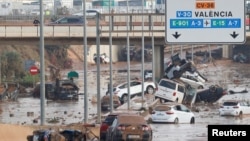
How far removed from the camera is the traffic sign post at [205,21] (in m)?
28.0

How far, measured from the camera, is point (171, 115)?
49.7m

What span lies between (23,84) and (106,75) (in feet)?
54.4

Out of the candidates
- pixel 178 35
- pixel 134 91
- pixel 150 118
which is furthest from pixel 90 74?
pixel 178 35

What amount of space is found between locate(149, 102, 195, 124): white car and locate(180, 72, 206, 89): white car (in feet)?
67.7

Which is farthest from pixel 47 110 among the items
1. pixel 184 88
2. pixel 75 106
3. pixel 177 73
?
pixel 177 73

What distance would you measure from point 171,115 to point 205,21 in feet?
71.3

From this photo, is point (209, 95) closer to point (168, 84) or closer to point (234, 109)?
point (168, 84)

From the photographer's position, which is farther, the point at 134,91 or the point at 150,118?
the point at 134,91

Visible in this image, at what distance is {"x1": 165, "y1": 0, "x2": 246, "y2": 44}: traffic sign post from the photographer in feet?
91.9

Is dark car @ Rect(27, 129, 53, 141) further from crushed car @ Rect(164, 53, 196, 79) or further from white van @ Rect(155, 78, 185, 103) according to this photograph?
crushed car @ Rect(164, 53, 196, 79)

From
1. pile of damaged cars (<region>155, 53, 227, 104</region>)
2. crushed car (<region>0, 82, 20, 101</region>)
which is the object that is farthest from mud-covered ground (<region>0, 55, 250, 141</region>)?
pile of damaged cars (<region>155, 53, 227, 104</region>)

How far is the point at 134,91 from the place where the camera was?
7106cm

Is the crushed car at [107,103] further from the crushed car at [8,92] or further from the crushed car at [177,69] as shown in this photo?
the crushed car at [8,92]

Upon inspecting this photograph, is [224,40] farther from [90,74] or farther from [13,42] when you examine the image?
[90,74]
